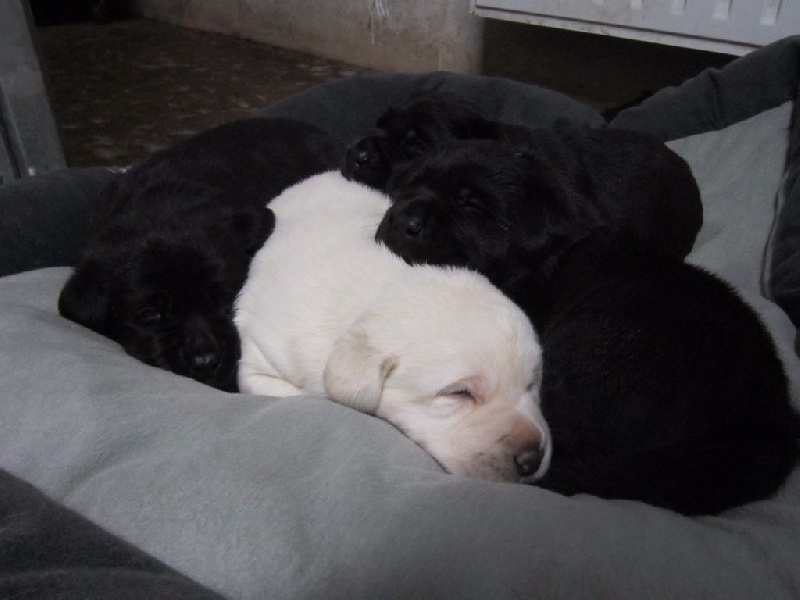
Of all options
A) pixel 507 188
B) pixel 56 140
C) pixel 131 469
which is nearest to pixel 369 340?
pixel 131 469

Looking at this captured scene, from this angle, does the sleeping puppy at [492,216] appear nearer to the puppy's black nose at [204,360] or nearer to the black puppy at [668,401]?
the black puppy at [668,401]

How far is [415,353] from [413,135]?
104cm

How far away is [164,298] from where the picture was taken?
159 cm

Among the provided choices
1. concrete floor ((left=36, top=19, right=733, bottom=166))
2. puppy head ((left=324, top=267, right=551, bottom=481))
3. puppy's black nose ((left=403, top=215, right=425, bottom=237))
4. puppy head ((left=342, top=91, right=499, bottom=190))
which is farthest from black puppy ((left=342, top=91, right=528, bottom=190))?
concrete floor ((left=36, top=19, right=733, bottom=166))

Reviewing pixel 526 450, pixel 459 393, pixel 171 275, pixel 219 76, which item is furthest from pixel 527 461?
pixel 219 76

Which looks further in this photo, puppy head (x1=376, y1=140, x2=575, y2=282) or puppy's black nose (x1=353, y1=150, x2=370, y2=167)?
puppy's black nose (x1=353, y1=150, x2=370, y2=167)

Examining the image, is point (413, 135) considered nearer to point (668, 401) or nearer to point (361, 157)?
point (361, 157)

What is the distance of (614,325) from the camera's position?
1.23 m

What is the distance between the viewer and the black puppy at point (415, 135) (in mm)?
2012

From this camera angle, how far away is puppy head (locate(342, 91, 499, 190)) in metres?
2.01

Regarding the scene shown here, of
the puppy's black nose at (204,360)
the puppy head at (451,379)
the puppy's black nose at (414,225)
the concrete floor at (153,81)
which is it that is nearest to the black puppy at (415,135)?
the puppy's black nose at (414,225)

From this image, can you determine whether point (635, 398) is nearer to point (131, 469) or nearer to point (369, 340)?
point (369, 340)

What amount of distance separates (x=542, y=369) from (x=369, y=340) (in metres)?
0.33

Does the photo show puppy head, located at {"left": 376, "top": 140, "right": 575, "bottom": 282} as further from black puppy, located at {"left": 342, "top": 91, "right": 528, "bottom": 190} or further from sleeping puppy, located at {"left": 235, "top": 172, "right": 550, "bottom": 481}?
black puppy, located at {"left": 342, "top": 91, "right": 528, "bottom": 190}
